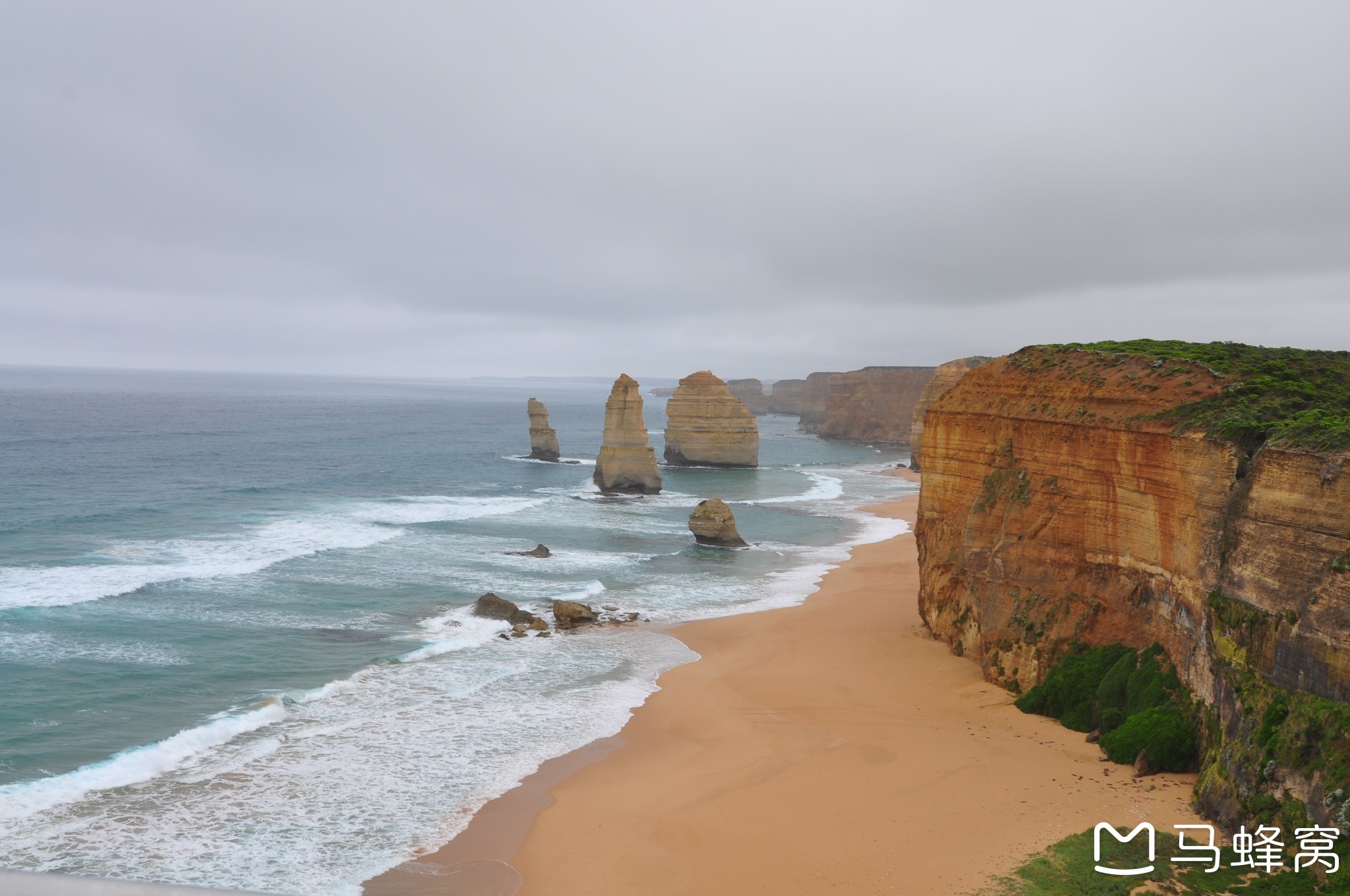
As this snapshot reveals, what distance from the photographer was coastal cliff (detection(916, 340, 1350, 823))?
12.5 meters

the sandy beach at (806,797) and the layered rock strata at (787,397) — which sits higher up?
the layered rock strata at (787,397)

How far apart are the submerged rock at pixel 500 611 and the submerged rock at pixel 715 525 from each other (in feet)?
49.1

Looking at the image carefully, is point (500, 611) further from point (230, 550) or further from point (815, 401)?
point (815, 401)

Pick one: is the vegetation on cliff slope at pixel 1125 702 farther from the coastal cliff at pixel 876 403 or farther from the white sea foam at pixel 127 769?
the coastal cliff at pixel 876 403

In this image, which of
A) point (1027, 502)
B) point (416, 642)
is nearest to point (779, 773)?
point (1027, 502)

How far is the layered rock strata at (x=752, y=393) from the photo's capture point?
192m

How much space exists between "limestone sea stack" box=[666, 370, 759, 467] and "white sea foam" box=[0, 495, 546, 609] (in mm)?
27724

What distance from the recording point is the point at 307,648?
83.4 ft

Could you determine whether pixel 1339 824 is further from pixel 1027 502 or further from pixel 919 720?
pixel 1027 502

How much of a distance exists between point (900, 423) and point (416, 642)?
99.4 metres

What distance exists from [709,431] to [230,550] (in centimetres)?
4864

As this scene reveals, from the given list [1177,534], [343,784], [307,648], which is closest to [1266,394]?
[1177,534]

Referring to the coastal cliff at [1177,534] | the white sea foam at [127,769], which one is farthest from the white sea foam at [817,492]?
the white sea foam at [127,769]

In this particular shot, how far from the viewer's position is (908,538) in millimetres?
46875
